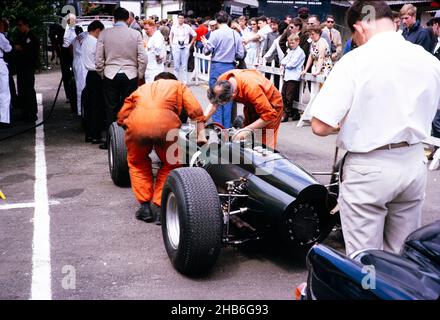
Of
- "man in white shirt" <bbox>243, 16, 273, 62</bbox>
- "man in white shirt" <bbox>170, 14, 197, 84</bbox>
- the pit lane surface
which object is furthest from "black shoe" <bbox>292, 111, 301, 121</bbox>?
"man in white shirt" <bbox>170, 14, 197, 84</bbox>

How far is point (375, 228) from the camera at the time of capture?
9.83 feet

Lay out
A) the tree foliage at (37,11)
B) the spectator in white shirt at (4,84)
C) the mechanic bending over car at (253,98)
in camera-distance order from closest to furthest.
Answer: the mechanic bending over car at (253,98) → the spectator in white shirt at (4,84) → the tree foliage at (37,11)

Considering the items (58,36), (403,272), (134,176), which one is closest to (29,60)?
(58,36)

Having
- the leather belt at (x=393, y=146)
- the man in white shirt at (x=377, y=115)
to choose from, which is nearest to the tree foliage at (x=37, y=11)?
the man in white shirt at (x=377, y=115)

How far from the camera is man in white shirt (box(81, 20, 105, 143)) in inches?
339

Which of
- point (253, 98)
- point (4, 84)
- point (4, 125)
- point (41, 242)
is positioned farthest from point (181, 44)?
point (41, 242)

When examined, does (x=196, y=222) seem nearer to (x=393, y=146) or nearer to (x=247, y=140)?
(x=247, y=140)

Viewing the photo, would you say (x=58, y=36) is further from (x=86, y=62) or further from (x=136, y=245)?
(x=136, y=245)

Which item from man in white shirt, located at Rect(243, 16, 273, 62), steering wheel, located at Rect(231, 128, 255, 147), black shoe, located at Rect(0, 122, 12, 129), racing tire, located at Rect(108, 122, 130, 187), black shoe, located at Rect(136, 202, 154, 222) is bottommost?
black shoe, located at Rect(0, 122, 12, 129)

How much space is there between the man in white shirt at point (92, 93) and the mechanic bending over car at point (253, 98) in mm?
3699

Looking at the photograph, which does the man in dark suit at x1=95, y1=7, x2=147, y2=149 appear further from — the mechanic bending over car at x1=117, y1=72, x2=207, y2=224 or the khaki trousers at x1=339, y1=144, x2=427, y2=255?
the khaki trousers at x1=339, y1=144, x2=427, y2=255

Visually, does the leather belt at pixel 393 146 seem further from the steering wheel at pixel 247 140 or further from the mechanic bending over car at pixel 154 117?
the mechanic bending over car at pixel 154 117

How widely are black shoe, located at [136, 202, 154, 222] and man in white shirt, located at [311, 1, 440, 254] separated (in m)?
2.68

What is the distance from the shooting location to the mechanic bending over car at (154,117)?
16.0ft
